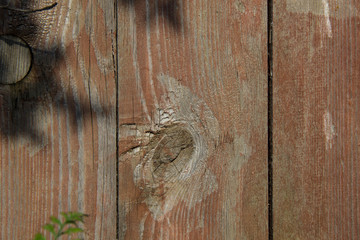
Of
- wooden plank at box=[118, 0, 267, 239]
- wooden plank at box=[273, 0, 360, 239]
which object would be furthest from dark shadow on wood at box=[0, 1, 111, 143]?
wooden plank at box=[273, 0, 360, 239]

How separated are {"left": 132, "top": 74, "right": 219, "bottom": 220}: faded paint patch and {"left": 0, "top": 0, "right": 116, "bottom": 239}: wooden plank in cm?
15

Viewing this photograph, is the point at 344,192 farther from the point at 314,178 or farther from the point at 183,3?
the point at 183,3

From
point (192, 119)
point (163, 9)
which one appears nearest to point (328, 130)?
point (192, 119)

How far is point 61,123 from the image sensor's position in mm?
1312

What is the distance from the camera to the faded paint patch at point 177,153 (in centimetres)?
136

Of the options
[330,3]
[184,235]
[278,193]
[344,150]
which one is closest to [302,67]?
[330,3]

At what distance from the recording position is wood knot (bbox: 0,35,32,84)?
4.09 feet

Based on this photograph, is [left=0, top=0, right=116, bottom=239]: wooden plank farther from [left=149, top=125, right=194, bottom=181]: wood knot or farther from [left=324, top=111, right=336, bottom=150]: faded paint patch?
[left=324, top=111, right=336, bottom=150]: faded paint patch

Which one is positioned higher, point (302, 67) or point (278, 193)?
point (302, 67)

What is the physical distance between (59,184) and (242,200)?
764 millimetres

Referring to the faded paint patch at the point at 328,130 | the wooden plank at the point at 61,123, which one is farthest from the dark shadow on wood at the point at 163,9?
the faded paint patch at the point at 328,130

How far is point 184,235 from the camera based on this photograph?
1.38 meters

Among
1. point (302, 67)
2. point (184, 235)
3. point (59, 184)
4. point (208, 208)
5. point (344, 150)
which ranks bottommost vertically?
point (184, 235)

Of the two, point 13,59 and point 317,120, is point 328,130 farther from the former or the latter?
point 13,59
